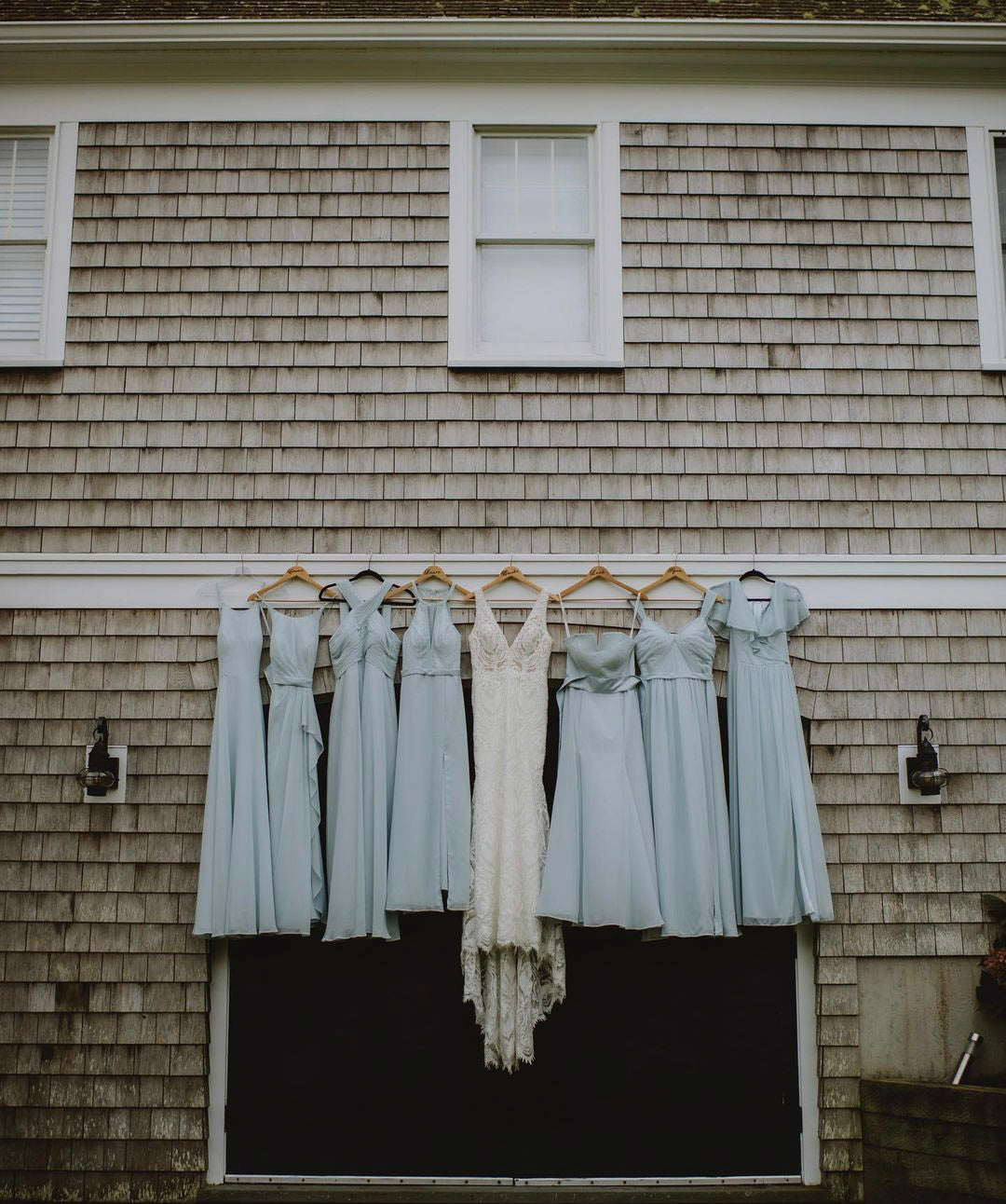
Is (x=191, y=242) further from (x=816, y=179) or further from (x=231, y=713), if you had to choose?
(x=816, y=179)

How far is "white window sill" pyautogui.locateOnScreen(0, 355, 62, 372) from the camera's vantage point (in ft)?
17.3

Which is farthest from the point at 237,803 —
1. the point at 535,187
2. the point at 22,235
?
the point at 535,187

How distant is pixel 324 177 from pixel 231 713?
8.91ft

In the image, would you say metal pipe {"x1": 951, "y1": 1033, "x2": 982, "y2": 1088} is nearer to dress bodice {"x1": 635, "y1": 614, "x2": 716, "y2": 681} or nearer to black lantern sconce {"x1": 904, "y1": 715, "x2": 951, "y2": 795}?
black lantern sconce {"x1": 904, "y1": 715, "x2": 951, "y2": 795}

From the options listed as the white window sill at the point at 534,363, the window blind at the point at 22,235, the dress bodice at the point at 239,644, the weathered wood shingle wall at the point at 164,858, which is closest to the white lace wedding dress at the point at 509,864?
the weathered wood shingle wall at the point at 164,858

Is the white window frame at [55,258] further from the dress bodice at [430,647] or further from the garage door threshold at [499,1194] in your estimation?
the garage door threshold at [499,1194]

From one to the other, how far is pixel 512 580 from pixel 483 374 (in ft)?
3.39

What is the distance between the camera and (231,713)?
4891 mm

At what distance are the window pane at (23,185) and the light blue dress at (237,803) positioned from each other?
2.30 metres

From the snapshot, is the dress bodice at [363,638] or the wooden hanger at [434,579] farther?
the wooden hanger at [434,579]

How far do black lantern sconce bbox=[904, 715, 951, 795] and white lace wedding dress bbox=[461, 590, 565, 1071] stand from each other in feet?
5.66

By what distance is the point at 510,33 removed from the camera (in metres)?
5.25

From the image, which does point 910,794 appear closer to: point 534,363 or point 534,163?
point 534,363

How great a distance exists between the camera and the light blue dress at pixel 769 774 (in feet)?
15.6
